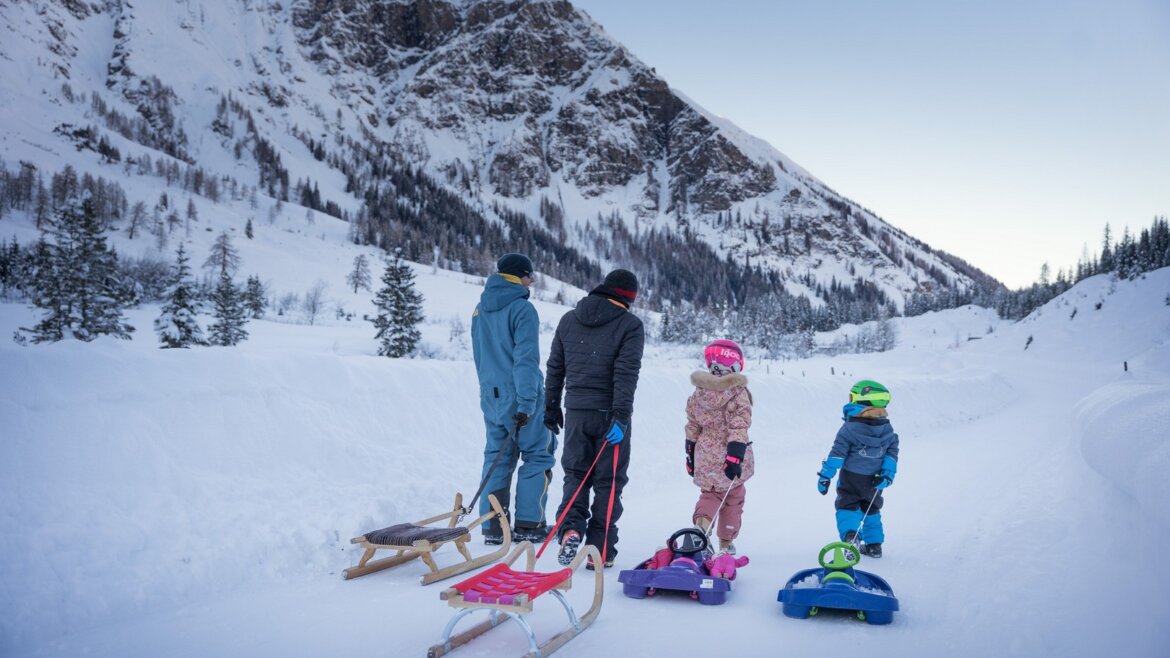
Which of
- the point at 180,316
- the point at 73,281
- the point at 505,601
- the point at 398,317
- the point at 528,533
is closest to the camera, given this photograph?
the point at 505,601

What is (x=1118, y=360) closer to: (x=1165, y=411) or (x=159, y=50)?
(x=1165, y=411)

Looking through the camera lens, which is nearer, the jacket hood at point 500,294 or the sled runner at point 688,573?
the sled runner at point 688,573

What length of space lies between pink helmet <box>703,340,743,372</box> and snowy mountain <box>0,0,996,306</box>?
86845 millimetres

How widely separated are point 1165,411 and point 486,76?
21309 centimetres

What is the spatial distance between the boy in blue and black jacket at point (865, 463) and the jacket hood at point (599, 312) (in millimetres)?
2019

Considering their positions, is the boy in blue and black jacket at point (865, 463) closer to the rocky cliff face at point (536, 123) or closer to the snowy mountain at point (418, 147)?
the snowy mountain at point (418, 147)

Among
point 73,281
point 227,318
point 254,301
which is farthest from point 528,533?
point 254,301

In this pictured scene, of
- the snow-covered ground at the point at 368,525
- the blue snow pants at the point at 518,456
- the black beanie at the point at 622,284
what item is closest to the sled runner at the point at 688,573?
the snow-covered ground at the point at 368,525

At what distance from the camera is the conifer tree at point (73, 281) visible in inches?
759

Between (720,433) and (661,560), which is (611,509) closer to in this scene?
(661,560)

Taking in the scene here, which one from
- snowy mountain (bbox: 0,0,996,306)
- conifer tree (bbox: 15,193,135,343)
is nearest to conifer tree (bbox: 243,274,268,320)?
conifer tree (bbox: 15,193,135,343)

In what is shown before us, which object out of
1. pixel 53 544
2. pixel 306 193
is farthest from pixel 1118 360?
pixel 306 193

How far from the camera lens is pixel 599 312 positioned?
14.3ft

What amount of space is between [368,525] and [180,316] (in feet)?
78.3
